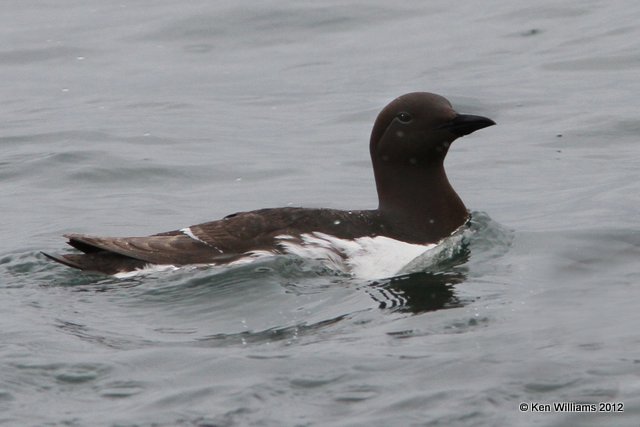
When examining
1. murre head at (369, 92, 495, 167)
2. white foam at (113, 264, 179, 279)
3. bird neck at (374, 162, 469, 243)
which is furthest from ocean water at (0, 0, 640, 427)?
murre head at (369, 92, 495, 167)

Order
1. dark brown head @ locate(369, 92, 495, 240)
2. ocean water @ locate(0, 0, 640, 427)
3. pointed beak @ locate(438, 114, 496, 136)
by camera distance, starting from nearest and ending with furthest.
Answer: ocean water @ locate(0, 0, 640, 427)
pointed beak @ locate(438, 114, 496, 136)
dark brown head @ locate(369, 92, 495, 240)

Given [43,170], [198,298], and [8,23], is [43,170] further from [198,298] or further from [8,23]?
[8,23]

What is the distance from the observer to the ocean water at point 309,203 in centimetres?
641

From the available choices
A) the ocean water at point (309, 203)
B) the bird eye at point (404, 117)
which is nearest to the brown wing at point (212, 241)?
the ocean water at point (309, 203)

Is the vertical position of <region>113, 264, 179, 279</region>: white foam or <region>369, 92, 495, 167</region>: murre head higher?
<region>369, 92, 495, 167</region>: murre head

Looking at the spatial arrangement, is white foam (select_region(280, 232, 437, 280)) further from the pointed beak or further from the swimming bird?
the pointed beak

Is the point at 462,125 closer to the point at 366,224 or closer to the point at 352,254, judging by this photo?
the point at 366,224

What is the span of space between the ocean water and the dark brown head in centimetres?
29

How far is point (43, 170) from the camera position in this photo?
1259 centimetres

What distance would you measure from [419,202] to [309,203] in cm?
214

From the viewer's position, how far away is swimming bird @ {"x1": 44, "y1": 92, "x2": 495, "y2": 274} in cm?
858

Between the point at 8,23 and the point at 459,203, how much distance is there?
10954mm

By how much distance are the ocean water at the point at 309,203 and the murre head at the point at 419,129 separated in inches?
26.3

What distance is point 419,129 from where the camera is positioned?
29.9ft
